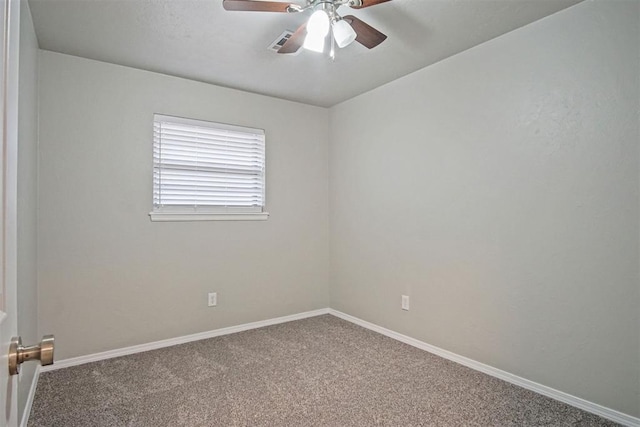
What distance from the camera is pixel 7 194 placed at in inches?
26.3

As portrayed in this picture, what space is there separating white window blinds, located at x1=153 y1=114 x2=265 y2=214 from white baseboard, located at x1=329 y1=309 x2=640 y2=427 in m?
1.82

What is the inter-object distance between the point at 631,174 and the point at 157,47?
3.04 metres

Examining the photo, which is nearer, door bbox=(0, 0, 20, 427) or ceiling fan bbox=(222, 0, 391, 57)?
door bbox=(0, 0, 20, 427)

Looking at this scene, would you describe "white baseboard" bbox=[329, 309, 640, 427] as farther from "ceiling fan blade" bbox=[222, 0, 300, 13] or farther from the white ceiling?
"ceiling fan blade" bbox=[222, 0, 300, 13]

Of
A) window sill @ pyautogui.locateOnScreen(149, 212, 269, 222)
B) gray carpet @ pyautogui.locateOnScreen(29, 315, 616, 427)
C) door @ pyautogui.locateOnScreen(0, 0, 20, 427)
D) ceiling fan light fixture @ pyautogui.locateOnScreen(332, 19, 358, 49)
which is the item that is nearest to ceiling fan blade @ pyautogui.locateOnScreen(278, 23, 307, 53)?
ceiling fan light fixture @ pyautogui.locateOnScreen(332, 19, 358, 49)

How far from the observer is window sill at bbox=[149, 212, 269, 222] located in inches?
122

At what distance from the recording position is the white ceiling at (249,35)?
84.3 inches

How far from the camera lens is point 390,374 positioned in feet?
8.36

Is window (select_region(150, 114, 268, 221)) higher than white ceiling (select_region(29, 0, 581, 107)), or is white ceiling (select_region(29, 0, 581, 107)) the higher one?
white ceiling (select_region(29, 0, 581, 107))

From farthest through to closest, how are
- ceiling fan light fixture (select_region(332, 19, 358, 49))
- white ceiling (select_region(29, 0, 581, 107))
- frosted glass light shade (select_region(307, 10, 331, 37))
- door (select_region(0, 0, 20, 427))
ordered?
white ceiling (select_region(29, 0, 581, 107)), ceiling fan light fixture (select_region(332, 19, 358, 49)), frosted glass light shade (select_region(307, 10, 331, 37)), door (select_region(0, 0, 20, 427))

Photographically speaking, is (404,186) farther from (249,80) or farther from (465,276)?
(249,80)

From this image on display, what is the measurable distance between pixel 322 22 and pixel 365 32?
29cm

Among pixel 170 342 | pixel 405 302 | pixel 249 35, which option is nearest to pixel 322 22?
pixel 249 35

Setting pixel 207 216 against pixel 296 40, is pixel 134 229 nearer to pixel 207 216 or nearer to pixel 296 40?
pixel 207 216
